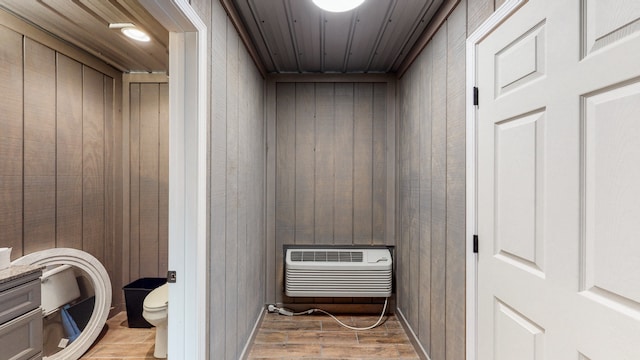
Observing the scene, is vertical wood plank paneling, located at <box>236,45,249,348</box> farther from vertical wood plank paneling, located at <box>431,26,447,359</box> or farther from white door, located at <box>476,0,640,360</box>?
white door, located at <box>476,0,640,360</box>

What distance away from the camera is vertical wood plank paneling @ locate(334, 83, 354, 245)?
300 centimetres

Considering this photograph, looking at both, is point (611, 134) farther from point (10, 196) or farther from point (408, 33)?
point (10, 196)

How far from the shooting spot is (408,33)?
2.16 m

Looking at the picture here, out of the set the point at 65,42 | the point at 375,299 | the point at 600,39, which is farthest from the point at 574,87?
the point at 65,42

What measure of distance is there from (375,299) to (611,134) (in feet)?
8.44

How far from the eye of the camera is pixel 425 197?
2.14 meters

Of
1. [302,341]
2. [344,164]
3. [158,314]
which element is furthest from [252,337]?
[344,164]

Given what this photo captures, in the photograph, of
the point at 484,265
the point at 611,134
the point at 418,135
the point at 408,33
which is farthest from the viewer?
the point at 418,135

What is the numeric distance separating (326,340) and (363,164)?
5.33 ft

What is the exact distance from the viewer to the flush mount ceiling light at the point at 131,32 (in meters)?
2.05

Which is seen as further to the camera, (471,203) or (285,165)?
(285,165)

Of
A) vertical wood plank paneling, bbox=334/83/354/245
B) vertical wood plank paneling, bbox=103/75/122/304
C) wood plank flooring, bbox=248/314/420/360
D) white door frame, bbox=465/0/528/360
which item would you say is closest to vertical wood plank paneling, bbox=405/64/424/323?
wood plank flooring, bbox=248/314/420/360

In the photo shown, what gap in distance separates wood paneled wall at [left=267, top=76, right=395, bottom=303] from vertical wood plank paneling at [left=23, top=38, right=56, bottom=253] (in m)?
1.69

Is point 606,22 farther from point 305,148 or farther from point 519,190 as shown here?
point 305,148
